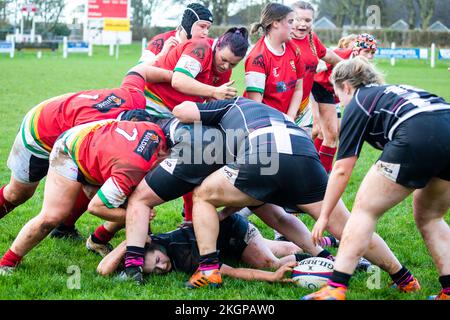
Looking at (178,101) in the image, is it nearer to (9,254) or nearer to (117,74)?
(9,254)

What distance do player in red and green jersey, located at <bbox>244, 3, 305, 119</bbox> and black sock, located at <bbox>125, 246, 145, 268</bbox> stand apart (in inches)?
87.4

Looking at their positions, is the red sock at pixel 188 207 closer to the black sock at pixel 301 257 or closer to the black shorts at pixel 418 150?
the black sock at pixel 301 257

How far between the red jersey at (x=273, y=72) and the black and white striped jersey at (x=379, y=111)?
2237 mm

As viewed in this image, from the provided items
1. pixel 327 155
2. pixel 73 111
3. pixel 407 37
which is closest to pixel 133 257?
pixel 73 111

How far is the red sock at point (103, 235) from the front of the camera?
5.75 meters

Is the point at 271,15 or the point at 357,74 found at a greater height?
the point at 271,15

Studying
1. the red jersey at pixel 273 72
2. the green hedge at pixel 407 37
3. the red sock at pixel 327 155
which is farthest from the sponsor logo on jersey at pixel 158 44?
the green hedge at pixel 407 37

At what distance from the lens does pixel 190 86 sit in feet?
19.2

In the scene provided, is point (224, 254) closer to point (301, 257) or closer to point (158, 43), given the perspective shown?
point (301, 257)

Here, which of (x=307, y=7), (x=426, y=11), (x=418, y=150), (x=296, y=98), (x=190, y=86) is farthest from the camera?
(x=426, y=11)

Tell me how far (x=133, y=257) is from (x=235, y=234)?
96 centimetres

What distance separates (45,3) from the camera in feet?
201

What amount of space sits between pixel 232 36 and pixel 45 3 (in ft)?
194

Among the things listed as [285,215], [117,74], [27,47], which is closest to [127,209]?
[285,215]
